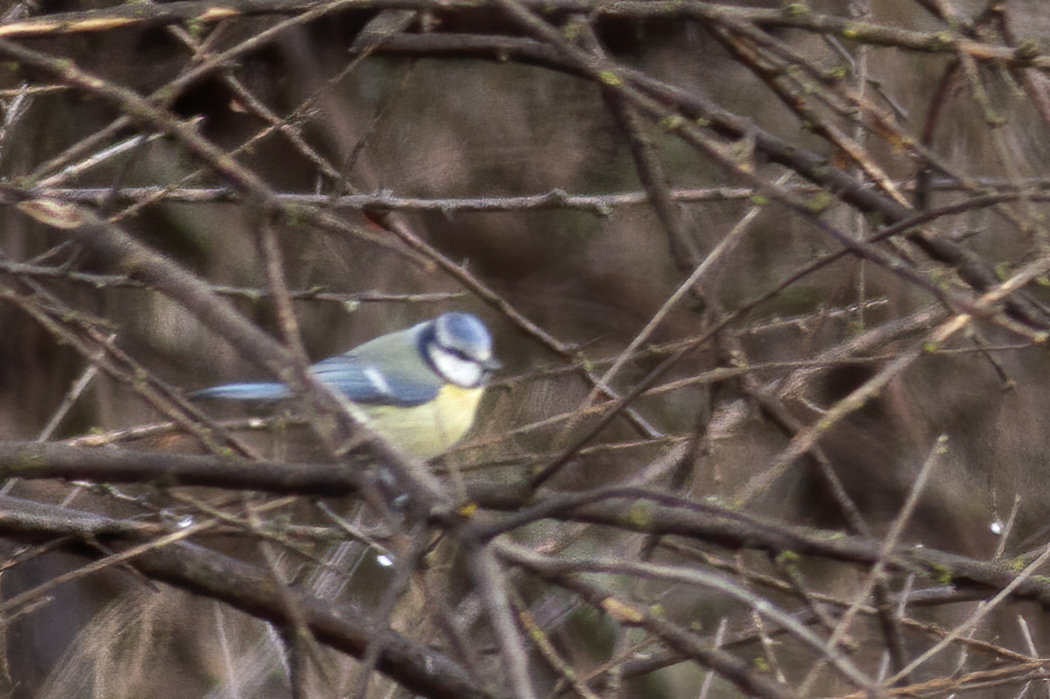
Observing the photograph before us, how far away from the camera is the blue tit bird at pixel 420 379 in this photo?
285 cm

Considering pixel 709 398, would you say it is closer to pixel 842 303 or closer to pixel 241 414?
pixel 842 303

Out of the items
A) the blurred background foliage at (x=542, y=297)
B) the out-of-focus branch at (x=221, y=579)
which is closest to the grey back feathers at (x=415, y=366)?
the blurred background foliage at (x=542, y=297)

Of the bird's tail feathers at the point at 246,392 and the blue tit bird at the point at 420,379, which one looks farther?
the blue tit bird at the point at 420,379

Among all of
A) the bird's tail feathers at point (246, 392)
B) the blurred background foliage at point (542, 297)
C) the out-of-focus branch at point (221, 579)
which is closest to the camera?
the out-of-focus branch at point (221, 579)

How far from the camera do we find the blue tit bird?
9.34 ft

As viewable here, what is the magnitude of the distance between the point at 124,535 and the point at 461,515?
1.18 metres

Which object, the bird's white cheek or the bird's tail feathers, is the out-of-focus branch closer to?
the bird's tail feathers

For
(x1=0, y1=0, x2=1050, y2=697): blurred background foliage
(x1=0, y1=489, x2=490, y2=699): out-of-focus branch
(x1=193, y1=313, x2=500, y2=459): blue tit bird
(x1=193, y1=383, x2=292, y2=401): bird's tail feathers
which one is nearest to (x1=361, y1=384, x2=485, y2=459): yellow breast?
(x1=193, y1=313, x2=500, y2=459): blue tit bird

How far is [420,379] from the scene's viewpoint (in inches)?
114

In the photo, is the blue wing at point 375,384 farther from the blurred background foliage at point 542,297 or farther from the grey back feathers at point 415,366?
the blurred background foliage at point 542,297

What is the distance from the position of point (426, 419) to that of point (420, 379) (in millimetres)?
121

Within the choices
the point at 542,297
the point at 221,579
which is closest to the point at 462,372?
the point at 542,297

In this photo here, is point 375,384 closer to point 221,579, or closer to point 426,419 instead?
point 426,419

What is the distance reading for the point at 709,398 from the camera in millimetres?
2006
